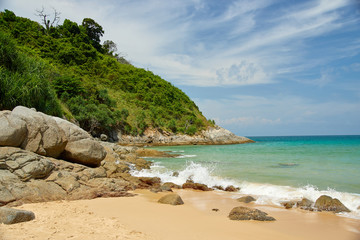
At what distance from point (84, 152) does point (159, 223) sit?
18.5ft

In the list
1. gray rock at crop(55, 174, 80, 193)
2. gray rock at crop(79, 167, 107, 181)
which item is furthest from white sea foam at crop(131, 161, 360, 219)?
gray rock at crop(55, 174, 80, 193)

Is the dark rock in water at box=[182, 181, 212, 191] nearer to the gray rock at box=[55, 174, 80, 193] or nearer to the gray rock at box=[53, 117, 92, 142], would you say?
the gray rock at box=[55, 174, 80, 193]

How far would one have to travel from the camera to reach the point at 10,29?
1881 inches

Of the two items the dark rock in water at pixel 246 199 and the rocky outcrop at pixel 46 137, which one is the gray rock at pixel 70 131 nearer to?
the rocky outcrop at pixel 46 137

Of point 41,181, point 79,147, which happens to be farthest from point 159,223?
point 79,147

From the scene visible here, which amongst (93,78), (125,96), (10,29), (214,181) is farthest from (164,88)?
(214,181)

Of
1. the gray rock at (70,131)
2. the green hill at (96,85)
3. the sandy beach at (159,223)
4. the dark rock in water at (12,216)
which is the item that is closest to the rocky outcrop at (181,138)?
the green hill at (96,85)

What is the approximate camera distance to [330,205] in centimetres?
762

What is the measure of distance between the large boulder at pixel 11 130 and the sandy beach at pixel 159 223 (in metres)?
2.48

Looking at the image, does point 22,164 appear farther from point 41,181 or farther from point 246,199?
point 246,199

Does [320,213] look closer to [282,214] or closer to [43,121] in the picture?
[282,214]

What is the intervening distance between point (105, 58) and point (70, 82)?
85.4ft

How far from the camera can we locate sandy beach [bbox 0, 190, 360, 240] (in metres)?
4.86

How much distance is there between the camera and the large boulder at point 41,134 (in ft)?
27.8
